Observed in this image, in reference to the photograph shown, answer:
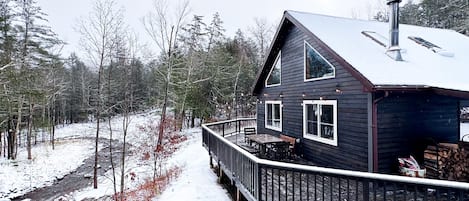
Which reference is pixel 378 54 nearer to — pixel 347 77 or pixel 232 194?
pixel 347 77

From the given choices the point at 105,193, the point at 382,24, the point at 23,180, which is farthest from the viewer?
the point at 23,180

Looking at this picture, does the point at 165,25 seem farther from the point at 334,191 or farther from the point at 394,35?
the point at 334,191

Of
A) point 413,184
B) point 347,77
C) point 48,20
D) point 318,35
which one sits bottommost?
point 413,184

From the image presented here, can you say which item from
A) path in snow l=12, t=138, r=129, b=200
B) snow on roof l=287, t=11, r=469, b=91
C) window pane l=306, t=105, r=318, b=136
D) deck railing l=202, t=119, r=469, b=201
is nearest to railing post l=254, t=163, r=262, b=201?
deck railing l=202, t=119, r=469, b=201

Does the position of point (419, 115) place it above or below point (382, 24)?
below

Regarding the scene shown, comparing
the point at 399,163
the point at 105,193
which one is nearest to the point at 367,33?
the point at 399,163

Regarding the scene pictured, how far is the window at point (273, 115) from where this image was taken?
1056 centimetres

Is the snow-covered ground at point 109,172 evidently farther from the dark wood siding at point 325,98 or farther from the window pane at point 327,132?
the window pane at point 327,132

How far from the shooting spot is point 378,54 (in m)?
6.97

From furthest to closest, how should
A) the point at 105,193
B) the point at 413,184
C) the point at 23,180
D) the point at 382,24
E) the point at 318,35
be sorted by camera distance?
the point at 23,180 < the point at 105,193 < the point at 382,24 < the point at 318,35 < the point at 413,184

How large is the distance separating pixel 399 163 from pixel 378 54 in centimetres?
274

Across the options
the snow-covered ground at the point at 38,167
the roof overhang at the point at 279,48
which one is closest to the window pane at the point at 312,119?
the roof overhang at the point at 279,48

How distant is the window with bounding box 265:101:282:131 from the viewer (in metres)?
10.6

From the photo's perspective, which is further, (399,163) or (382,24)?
(382,24)
